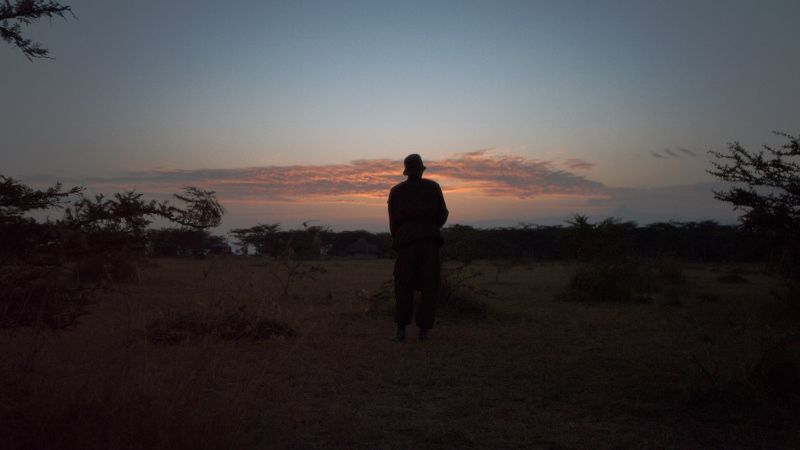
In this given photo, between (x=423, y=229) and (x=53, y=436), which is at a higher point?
(x=423, y=229)

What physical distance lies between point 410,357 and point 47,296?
11.1 ft

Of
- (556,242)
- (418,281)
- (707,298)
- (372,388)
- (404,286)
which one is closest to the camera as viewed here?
(372,388)

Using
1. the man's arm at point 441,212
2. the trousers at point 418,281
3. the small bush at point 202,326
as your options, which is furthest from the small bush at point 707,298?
the small bush at point 202,326

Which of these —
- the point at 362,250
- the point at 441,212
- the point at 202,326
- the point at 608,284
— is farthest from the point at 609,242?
the point at 362,250

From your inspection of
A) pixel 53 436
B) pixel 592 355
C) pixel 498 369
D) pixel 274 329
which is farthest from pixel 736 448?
pixel 274 329

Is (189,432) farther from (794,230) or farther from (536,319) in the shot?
(794,230)

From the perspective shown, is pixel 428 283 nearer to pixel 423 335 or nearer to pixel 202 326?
pixel 423 335

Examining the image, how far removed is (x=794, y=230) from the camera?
7273 millimetres

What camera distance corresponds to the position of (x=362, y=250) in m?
56.2

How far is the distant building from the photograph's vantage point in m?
55.7

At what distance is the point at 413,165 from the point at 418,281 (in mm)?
1432

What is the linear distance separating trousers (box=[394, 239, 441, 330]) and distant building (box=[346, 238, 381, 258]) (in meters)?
48.0

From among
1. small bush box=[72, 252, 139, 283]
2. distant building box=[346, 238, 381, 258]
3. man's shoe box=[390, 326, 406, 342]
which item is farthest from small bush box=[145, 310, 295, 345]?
distant building box=[346, 238, 381, 258]

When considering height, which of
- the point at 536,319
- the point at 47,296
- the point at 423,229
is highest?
the point at 423,229
